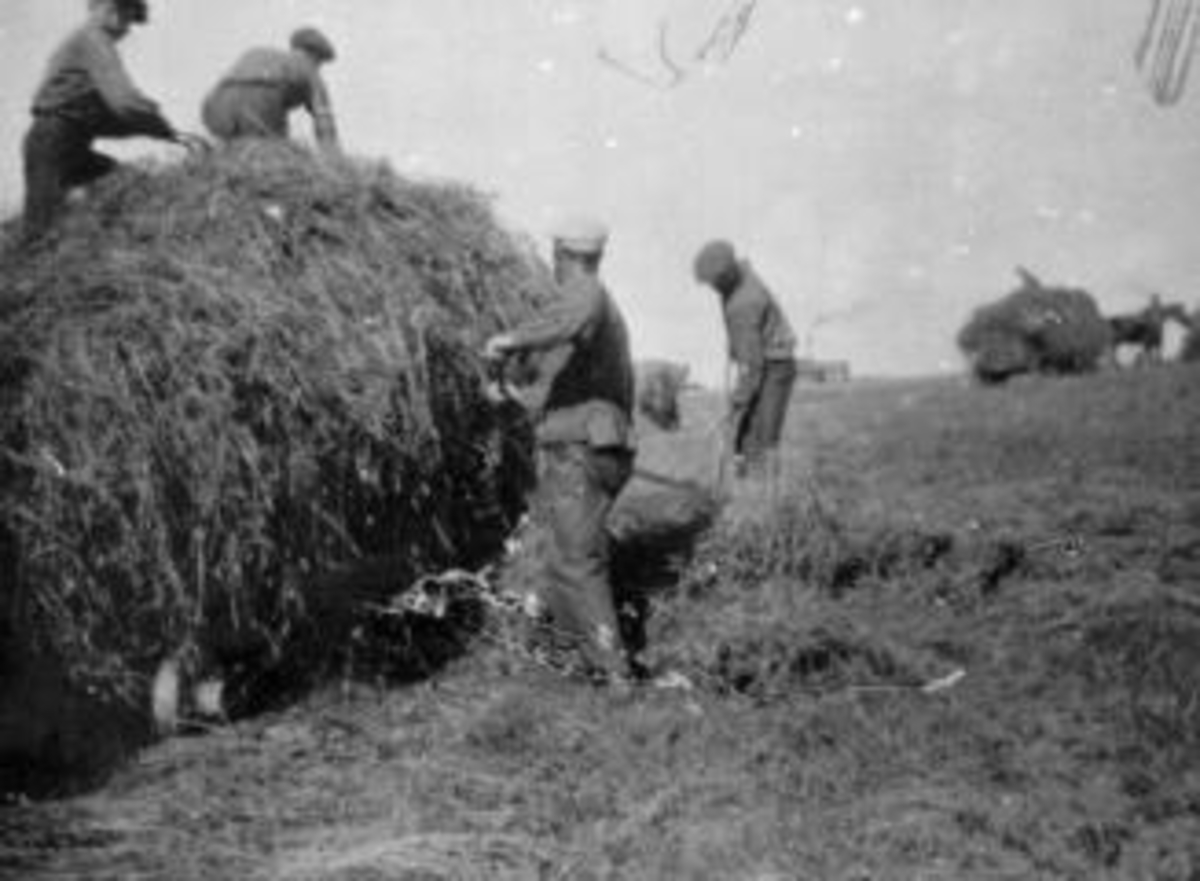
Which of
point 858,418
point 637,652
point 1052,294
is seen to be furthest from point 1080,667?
point 1052,294

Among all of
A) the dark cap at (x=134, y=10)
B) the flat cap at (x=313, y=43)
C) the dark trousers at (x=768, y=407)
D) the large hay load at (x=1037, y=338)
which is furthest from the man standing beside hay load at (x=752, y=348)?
the large hay load at (x=1037, y=338)

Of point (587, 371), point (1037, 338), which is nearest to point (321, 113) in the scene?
point (587, 371)

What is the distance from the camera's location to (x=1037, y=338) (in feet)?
90.3

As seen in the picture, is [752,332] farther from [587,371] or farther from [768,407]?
[587,371]

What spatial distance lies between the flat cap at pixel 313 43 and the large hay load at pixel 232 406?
6.67 ft

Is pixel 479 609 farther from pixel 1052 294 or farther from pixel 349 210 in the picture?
pixel 1052 294

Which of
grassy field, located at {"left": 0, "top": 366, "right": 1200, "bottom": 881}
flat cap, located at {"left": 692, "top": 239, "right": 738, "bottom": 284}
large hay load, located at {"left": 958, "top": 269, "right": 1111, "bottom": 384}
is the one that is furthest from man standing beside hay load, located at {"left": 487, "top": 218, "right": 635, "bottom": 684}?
large hay load, located at {"left": 958, "top": 269, "right": 1111, "bottom": 384}

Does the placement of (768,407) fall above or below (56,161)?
below

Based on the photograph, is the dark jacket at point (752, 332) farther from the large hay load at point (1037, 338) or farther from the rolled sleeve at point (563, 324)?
the large hay load at point (1037, 338)

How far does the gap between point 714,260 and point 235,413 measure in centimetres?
511

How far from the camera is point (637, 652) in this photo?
6.45m

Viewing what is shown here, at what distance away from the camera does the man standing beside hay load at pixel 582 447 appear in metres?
5.78

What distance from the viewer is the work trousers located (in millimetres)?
6969

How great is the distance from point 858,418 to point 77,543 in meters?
14.2
